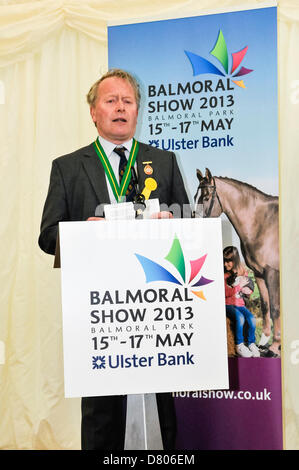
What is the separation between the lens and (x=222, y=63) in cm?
297

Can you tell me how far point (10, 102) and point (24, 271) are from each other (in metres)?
1.00

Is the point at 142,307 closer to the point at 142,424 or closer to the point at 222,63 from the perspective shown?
the point at 142,424

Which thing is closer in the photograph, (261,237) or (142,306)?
(142,306)

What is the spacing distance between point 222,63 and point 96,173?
3.14ft

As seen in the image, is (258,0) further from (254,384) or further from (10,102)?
(254,384)

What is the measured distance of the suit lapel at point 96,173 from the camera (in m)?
2.67

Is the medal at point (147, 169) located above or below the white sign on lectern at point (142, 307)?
above

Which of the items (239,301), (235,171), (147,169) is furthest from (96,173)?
(239,301)

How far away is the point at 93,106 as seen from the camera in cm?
281

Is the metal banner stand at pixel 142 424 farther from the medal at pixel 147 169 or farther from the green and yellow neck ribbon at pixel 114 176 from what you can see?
the medal at pixel 147 169

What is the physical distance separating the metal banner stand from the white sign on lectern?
0.42 meters

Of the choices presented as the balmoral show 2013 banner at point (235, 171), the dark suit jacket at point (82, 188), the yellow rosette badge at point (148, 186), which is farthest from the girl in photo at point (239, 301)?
the yellow rosette badge at point (148, 186)

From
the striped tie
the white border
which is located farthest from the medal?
the white border

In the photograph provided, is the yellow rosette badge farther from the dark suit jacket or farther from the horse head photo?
the horse head photo
